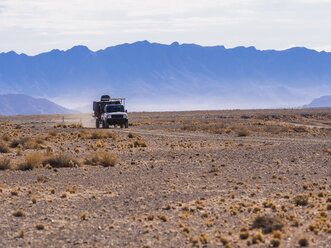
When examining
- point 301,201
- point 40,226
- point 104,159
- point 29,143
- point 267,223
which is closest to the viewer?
point 267,223

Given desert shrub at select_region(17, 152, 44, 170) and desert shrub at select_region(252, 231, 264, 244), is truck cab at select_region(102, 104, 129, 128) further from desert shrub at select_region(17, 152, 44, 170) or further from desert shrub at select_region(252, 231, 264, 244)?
desert shrub at select_region(252, 231, 264, 244)

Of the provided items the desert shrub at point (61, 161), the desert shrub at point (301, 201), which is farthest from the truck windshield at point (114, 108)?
the desert shrub at point (301, 201)

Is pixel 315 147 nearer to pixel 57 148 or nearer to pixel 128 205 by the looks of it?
pixel 57 148

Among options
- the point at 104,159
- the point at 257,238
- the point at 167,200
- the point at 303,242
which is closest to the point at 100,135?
the point at 104,159

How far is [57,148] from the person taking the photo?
30109mm

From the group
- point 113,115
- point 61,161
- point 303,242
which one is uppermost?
point 113,115

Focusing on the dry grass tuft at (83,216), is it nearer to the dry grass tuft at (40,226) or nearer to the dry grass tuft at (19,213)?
the dry grass tuft at (40,226)

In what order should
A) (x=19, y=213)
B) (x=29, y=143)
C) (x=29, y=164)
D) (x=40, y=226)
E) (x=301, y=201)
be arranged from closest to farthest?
(x=40, y=226)
(x=19, y=213)
(x=301, y=201)
(x=29, y=164)
(x=29, y=143)

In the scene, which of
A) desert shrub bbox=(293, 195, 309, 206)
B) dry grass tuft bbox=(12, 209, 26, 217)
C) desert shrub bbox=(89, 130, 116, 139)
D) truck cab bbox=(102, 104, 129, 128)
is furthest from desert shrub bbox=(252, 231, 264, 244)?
truck cab bbox=(102, 104, 129, 128)

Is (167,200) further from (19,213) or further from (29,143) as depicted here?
(29,143)

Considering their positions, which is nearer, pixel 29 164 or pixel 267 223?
pixel 267 223

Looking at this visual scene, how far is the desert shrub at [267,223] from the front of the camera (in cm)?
1140

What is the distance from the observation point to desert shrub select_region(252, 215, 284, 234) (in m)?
11.4

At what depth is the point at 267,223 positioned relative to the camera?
1160 centimetres
